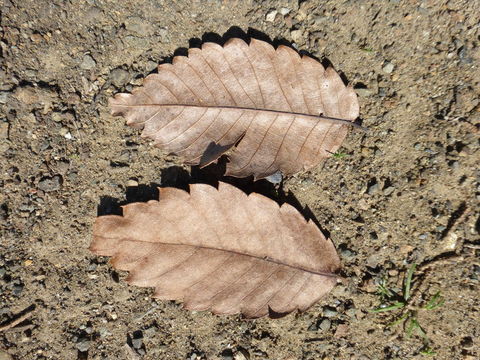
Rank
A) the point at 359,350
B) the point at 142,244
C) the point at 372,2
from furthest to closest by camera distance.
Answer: the point at 372,2 < the point at 359,350 < the point at 142,244

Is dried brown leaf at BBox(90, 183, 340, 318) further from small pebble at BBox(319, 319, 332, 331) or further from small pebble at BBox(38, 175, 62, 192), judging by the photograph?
small pebble at BBox(38, 175, 62, 192)

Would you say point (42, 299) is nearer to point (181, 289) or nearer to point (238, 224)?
point (181, 289)

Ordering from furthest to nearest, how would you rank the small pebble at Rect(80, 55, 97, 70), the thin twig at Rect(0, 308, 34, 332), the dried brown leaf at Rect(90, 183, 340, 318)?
1. the small pebble at Rect(80, 55, 97, 70)
2. the thin twig at Rect(0, 308, 34, 332)
3. the dried brown leaf at Rect(90, 183, 340, 318)

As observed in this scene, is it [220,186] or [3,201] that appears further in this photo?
[3,201]

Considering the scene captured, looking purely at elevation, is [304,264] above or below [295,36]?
below

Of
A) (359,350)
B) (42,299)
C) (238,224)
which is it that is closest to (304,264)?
(238,224)

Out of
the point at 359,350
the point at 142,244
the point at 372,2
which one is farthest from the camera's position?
the point at 372,2

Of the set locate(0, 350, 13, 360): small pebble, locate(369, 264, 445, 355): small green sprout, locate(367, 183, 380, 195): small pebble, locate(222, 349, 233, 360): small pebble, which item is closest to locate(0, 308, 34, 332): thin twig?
locate(0, 350, 13, 360): small pebble

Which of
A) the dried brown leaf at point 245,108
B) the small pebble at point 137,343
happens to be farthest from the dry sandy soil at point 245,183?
the dried brown leaf at point 245,108

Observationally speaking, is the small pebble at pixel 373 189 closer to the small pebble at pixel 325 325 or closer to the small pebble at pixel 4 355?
the small pebble at pixel 325 325
